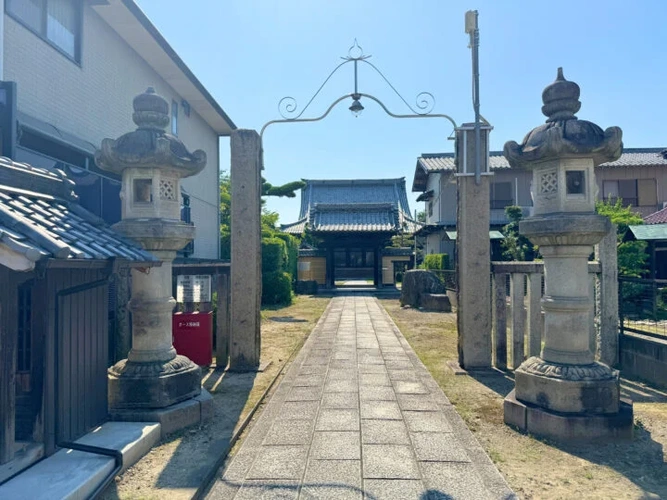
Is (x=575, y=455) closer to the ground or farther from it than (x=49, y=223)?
closer to the ground

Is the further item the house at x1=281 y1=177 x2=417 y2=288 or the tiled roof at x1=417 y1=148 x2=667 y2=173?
the house at x1=281 y1=177 x2=417 y2=288

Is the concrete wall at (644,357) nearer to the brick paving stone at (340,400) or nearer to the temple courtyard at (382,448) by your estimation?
the temple courtyard at (382,448)

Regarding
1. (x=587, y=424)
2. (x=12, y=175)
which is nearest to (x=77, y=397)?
(x=12, y=175)

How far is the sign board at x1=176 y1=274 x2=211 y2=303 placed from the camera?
706 centimetres

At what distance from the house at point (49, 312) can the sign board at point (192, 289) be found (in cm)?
280

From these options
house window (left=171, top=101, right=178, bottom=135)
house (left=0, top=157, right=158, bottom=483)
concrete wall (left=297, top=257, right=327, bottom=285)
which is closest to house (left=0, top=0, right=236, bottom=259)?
house window (left=171, top=101, right=178, bottom=135)

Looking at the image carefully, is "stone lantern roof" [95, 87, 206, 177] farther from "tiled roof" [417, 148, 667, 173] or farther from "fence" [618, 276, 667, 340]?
"tiled roof" [417, 148, 667, 173]

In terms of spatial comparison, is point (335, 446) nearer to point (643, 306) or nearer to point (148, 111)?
point (148, 111)

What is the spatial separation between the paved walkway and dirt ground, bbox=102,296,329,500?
0.24 metres

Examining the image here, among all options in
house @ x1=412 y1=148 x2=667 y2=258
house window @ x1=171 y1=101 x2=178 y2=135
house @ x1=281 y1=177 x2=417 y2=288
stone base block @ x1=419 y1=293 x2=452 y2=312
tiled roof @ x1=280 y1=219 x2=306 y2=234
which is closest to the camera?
house window @ x1=171 y1=101 x2=178 y2=135

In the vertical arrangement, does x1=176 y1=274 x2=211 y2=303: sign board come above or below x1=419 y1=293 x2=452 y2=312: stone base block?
above

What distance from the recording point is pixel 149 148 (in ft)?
14.7

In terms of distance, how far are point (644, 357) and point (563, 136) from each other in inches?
156

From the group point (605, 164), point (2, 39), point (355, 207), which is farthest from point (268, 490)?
point (605, 164)
